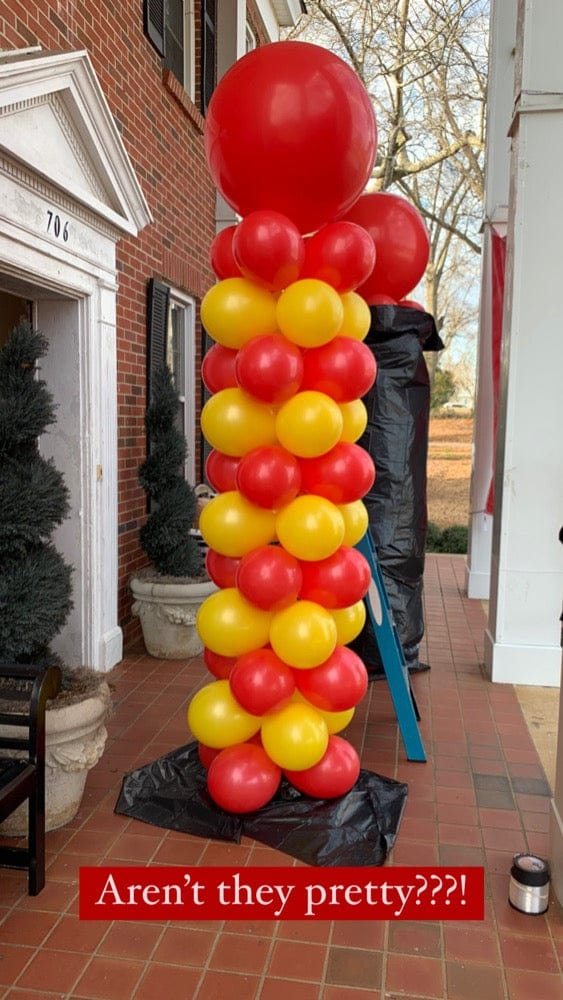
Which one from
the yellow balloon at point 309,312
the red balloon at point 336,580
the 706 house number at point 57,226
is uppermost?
the 706 house number at point 57,226

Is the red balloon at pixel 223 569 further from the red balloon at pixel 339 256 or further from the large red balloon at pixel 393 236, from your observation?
the large red balloon at pixel 393 236

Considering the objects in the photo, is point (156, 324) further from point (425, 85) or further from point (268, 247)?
point (425, 85)

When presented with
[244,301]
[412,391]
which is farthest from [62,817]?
[412,391]

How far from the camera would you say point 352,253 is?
9.55 feet

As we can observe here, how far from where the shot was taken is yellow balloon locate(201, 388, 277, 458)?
118 inches

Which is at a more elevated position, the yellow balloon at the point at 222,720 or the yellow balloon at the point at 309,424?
the yellow balloon at the point at 309,424

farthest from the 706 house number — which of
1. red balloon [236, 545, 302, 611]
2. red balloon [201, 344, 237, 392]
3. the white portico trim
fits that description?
red balloon [236, 545, 302, 611]

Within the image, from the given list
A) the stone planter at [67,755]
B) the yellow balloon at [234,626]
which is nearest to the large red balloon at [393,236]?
the yellow balloon at [234,626]

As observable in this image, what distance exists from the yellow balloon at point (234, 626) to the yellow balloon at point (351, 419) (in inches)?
30.4

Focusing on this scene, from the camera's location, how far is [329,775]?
3.17 meters

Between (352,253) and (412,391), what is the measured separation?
1904 millimetres

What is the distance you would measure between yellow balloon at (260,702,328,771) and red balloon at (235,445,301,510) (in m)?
0.82

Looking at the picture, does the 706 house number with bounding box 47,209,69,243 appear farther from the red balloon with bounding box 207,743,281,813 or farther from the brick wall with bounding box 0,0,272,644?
the red balloon with bounding box 207,743,281,813

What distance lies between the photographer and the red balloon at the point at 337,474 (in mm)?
3031
